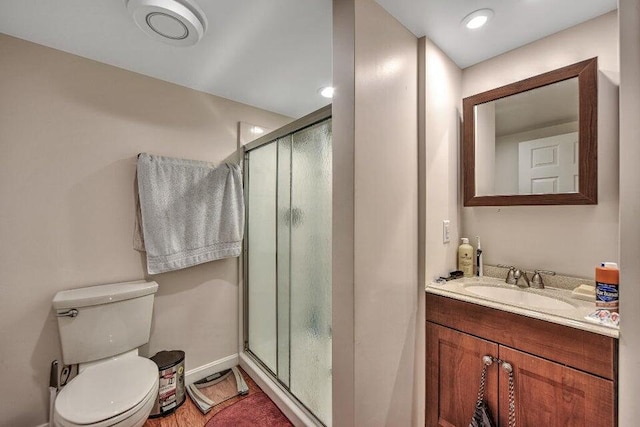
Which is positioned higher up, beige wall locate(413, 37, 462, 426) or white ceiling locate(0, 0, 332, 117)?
white ceiling locate(0, 0, 332, 117)

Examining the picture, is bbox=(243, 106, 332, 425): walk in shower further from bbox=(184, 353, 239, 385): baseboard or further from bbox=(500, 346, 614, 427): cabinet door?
bbox=(500, 346, 614, 427): cabinet door

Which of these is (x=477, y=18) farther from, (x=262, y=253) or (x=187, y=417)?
(x=187, y=417)

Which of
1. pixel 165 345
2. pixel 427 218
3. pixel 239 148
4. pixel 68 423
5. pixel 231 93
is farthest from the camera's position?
pixel 239 148

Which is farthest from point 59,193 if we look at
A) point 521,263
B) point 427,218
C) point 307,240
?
point 521,263

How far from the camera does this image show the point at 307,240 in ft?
5.64

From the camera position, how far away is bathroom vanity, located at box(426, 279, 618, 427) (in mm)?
957

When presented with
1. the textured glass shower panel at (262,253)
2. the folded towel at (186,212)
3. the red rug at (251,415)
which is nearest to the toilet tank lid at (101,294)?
the folded towel at (186,212)

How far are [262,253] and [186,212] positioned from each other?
2.08 feet

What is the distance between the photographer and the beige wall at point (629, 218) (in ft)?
2.89

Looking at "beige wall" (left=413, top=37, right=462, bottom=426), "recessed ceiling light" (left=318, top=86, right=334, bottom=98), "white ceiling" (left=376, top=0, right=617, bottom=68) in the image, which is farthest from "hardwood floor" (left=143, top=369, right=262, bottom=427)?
"white ceiling" (left=376, top=0, right=617, bottom=68)

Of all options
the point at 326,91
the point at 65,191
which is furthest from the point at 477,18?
the point at 65,191

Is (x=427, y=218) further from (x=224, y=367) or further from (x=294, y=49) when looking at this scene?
(x=224, y=367)

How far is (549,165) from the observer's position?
138 cm

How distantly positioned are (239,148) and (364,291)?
5.34 ft
